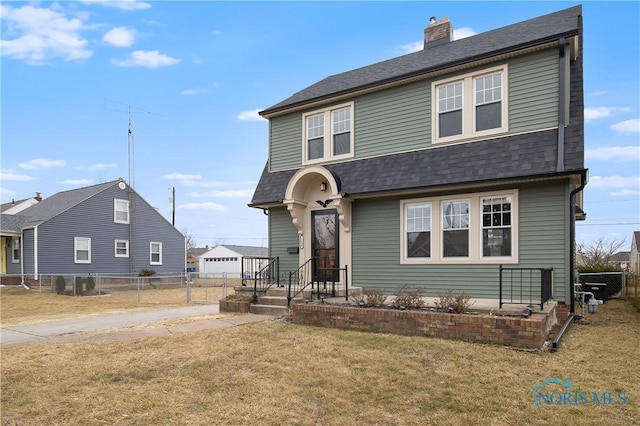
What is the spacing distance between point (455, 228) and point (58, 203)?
86.6 ft

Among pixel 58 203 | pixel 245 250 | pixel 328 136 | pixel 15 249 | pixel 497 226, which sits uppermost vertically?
pixel 328 136

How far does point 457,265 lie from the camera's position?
928 centimetres

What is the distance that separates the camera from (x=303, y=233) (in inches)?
456

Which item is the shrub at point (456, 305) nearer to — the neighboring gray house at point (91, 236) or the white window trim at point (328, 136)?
the white window trim at point (328, 136)

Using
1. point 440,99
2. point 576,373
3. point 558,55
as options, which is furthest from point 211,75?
point 576,373

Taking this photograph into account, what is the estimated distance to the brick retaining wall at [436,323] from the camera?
617cm

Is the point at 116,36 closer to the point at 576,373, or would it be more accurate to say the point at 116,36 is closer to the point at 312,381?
the point at 312,381

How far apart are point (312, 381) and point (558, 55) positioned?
8.08 metres

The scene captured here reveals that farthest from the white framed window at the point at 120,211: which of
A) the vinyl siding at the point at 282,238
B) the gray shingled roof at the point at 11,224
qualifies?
the vinyl siding at the point at 282,238

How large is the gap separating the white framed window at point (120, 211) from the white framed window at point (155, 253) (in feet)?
8.26

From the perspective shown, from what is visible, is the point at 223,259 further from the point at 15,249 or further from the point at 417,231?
the point at 417,231

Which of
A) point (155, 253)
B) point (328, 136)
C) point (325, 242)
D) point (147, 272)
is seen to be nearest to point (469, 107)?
point (328, 136)

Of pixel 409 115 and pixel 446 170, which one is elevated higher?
pixel 409 115

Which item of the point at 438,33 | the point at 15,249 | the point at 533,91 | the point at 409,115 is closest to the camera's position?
the point at 533,91
